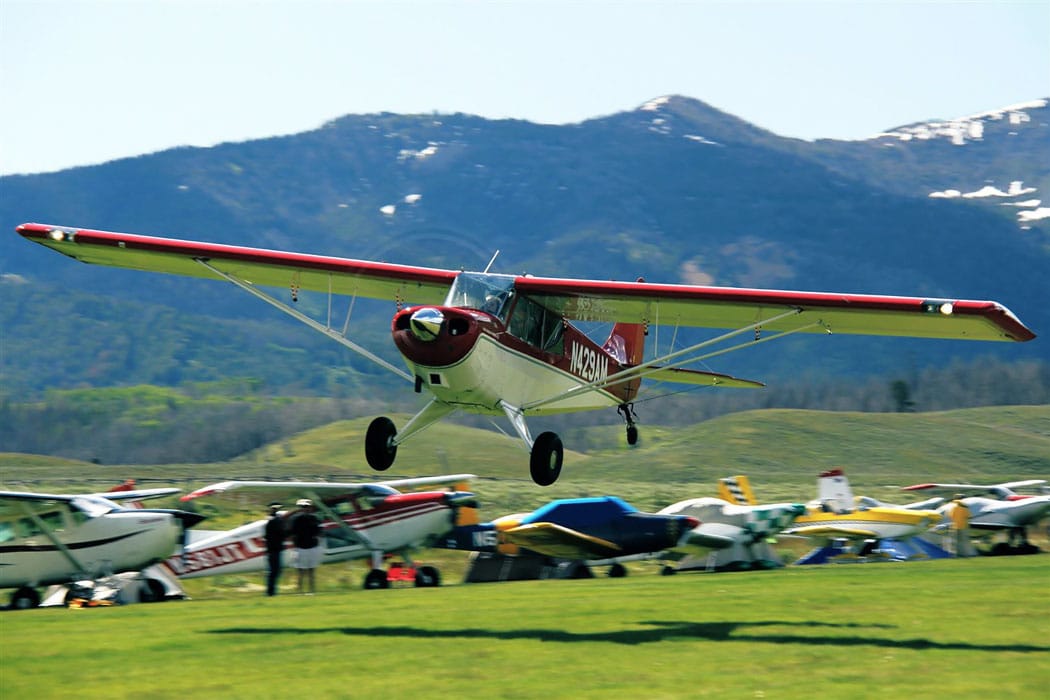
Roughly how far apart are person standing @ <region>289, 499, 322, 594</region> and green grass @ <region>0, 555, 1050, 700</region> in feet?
3.18

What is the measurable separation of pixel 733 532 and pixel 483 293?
45.3 ft

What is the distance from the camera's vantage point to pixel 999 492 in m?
32.5

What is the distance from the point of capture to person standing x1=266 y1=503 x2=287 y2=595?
73.5 feet

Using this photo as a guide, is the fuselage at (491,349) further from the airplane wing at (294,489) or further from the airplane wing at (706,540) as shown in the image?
the airplane wing at (706,540)

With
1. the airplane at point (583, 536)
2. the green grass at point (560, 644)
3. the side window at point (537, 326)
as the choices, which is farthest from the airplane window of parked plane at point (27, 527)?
the side window at point (537, 326)

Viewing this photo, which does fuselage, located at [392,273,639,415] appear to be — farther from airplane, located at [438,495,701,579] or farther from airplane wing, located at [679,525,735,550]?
airplane wing, located at [679,525,735,550]

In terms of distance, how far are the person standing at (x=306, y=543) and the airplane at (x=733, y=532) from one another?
8.70 meters

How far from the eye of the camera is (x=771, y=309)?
17812 millimetres

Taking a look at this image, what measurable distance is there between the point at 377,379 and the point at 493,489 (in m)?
54.7

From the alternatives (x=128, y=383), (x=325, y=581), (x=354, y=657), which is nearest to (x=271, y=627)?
(x=354, y=657)

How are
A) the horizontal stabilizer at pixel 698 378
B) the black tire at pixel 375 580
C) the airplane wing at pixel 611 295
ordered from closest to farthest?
the airplane wing at pixel 611 295 → the horizontal stabilizer at pixel 698 378 → the black tire at pixel 375 580

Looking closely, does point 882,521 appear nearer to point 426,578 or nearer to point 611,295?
point 426,578

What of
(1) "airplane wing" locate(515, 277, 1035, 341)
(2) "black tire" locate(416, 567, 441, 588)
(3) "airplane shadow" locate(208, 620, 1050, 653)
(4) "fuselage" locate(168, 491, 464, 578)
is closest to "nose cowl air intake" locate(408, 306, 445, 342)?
(1) "airplane wing" locate(515, 277, 1035, 341)

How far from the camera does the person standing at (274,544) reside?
73.5 feet
